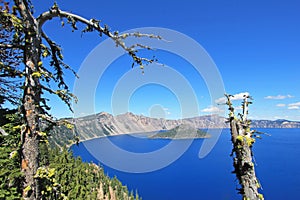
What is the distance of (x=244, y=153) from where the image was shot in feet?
18.1

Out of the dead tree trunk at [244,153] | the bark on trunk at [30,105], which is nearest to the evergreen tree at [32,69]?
the bark on trunk at [30,105]

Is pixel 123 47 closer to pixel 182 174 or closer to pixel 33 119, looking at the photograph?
pixel 33 119

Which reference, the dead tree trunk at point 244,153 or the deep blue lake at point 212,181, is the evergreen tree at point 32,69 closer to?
the dead tree trunk at point 244,153

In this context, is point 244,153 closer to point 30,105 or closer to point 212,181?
point 30,105

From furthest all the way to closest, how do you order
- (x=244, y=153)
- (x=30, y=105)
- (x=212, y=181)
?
1. (x=212, y=181)
2. (x=244, y=153)
3. (x=30, y=105)

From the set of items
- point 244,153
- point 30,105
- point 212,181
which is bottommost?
point 212,181

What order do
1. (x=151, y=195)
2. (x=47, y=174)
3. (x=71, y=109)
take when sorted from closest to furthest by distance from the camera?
(x=47, y=174), (x=71, y=109), (x=151, y=195)

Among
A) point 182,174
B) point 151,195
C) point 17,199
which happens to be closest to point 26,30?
point 17,199

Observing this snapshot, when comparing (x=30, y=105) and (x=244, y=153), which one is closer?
(x=30, y=105)

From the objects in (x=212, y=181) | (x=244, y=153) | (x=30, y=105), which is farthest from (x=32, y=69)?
(x=212, y=181)

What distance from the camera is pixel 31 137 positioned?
180 inches

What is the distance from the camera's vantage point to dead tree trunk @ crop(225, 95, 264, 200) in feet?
17.5

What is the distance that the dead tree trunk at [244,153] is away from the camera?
5.33 meters

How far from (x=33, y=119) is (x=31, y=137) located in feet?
1.19
